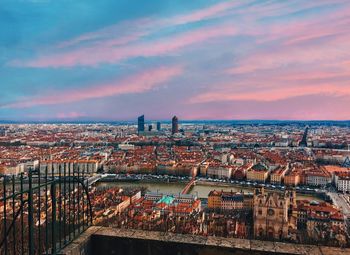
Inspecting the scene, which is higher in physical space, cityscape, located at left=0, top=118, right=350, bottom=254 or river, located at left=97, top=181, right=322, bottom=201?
cityscape, located at left=0, top=118, right=350, bottom=254

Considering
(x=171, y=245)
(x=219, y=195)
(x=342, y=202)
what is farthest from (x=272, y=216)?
(x=171, y=245)

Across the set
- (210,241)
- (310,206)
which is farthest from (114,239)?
(310,206)

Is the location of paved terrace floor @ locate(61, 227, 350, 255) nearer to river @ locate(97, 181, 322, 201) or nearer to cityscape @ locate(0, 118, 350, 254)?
cityscape @ locate(0, 118, 350, 254)

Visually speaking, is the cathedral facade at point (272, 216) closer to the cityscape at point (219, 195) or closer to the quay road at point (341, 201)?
the cityscape at point (219, 195)

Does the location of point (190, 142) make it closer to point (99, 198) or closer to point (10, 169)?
point (10, 169)

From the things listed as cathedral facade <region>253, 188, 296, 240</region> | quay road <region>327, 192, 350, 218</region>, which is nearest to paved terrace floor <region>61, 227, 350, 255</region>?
cathedral facade <region>253, 188, 296, 240</region>

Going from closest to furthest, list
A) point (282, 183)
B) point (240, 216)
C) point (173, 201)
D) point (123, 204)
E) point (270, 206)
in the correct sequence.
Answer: point (270, 206), point (240, 216), point (123, 204), point (173, 201), point (282, 183)

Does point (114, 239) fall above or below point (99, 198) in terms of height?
above

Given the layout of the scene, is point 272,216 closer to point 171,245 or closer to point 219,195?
point 219,195

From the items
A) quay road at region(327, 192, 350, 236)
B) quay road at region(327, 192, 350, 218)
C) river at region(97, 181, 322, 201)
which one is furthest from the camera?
river at region(97, 181, 322, 201)
